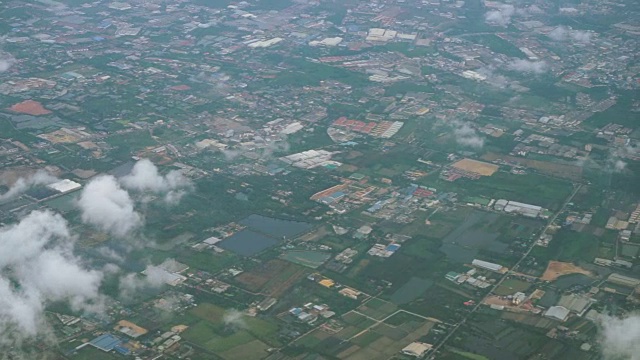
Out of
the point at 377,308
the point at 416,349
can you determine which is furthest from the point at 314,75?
the point at 416,349

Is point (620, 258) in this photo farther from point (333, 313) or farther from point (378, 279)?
point (333, 313)

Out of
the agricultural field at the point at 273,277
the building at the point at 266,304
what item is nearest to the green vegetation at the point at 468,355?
the building at the point at 266,304

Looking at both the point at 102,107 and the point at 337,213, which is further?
the point at 102,107

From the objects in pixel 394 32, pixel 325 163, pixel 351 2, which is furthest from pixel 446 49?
pixel 325 163

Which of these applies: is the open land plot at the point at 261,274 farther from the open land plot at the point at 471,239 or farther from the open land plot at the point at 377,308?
the open land plot at the point at 471,239

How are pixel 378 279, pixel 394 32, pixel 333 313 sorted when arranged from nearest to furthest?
pixel 333 313 < pixel 378 279 < pixel 394 32

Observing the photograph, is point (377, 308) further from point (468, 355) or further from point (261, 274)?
point (261, 274)

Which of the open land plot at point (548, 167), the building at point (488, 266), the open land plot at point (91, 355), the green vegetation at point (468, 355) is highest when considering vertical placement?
the open land plot at point (91, 355)
